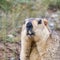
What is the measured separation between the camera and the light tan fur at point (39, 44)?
445cm

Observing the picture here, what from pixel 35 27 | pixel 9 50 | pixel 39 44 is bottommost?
pixel 9 50

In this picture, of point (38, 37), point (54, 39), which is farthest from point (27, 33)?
point (54, 39)

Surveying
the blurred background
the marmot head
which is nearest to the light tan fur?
the marmot head

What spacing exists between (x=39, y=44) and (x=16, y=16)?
5.39ft

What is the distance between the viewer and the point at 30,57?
15.0ft

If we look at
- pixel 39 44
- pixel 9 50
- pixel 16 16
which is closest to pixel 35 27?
pixel 39 44

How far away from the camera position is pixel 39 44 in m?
4.49

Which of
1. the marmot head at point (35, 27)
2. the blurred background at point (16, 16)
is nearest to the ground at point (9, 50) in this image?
the blurred background at point (16, 16)

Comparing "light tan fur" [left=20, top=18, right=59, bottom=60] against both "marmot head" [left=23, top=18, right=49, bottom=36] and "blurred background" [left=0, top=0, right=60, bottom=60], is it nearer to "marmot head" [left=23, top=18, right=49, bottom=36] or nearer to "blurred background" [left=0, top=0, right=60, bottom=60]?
"marmot head" [left=23, top=18, right=49, bottom=36]

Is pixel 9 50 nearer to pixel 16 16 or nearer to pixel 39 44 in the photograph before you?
pixel 16 16

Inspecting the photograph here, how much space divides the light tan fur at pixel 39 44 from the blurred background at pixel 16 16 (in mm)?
640

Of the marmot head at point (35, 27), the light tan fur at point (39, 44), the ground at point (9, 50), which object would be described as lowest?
the ground at point (9, 50)

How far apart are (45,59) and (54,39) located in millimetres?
331

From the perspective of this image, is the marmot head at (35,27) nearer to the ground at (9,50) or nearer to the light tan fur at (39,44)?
the light tan fur at (39,44)
